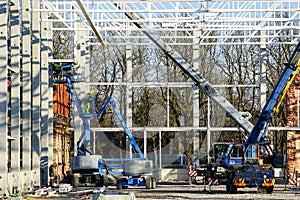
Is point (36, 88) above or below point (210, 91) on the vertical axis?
above

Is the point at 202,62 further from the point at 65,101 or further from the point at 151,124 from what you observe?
the point at 65,101

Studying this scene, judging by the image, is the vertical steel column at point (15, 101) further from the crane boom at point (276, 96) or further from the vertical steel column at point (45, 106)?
the crane boom at point (276, 96)

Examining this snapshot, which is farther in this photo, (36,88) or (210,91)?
(210,91)

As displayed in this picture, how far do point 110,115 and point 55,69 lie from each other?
1615cm

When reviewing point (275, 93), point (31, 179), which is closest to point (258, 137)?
point (275, 93)

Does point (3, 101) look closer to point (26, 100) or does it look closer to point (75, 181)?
point (26, 100)

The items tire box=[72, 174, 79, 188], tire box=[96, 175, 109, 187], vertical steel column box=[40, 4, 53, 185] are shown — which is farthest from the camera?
vertical steel column box=[40, 4, 53, 185]

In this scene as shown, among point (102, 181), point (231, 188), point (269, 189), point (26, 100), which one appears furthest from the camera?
point (102, 181)

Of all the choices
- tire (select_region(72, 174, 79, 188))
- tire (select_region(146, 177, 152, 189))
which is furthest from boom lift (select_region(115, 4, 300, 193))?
tire (select_region(72, 174, 79, 188))

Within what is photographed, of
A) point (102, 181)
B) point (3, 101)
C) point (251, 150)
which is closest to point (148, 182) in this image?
point (102, 181)

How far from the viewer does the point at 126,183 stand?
33.8 metres

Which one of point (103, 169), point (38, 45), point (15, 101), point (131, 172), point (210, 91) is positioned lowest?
point (131, 172)

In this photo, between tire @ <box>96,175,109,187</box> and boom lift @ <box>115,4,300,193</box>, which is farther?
tire @ <box>96,175,109,187</box>

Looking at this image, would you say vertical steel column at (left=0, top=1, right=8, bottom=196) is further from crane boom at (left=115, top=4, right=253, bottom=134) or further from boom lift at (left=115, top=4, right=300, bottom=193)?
crane boom at (left=115, top=4, right=253, bottom=134)
